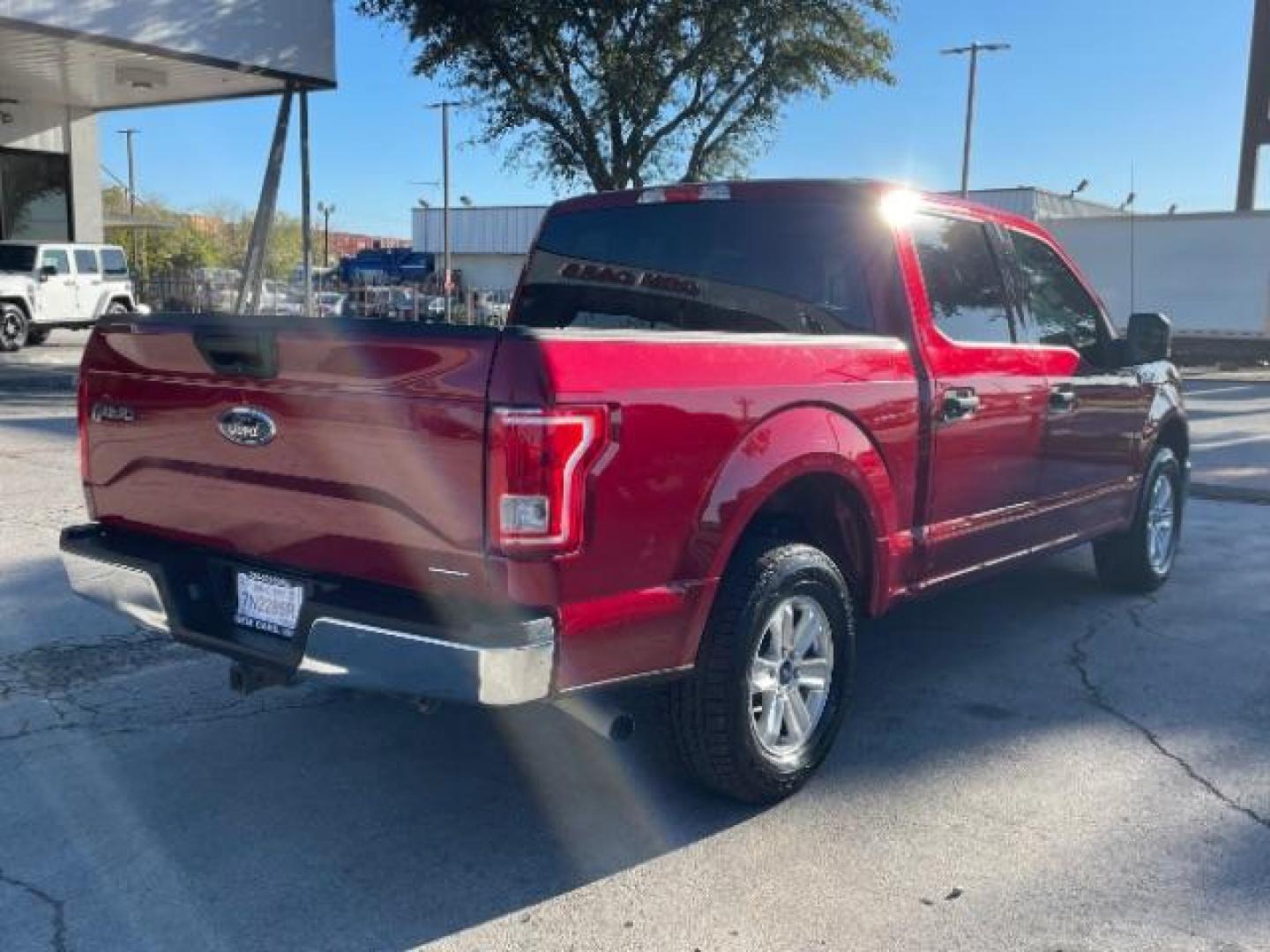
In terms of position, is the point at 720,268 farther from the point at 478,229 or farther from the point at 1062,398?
the point at 478,229

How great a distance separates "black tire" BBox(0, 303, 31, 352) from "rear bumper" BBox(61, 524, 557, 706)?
69.0 ft

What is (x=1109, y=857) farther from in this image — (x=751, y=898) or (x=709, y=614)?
(x=709, y=614)

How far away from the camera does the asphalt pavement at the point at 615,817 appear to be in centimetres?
309

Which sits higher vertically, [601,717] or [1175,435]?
[1175,435]

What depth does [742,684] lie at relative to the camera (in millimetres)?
3529

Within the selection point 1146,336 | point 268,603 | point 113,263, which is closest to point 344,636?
point 268,603

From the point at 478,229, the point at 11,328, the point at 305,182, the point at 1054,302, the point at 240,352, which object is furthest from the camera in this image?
the point at 478,229

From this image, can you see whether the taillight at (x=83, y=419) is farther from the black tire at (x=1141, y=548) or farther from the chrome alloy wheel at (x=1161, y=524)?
the chrome alloy wheel at (x=1161, y=524)

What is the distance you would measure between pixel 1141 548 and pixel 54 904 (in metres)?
5.40

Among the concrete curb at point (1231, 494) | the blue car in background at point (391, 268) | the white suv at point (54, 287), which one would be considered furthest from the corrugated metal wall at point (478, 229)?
the concrete curb at point (1231, 494)

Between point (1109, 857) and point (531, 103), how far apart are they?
1835cm

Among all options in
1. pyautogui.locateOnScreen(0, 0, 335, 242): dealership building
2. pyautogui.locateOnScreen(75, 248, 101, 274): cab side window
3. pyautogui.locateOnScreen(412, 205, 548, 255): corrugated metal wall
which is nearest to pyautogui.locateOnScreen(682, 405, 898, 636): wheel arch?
pyautogui.locateOnScreen(0, 0, 335, 242): dealership building

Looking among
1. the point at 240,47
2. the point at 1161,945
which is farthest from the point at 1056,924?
the point at 240,47

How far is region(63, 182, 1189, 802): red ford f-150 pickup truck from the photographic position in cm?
298
